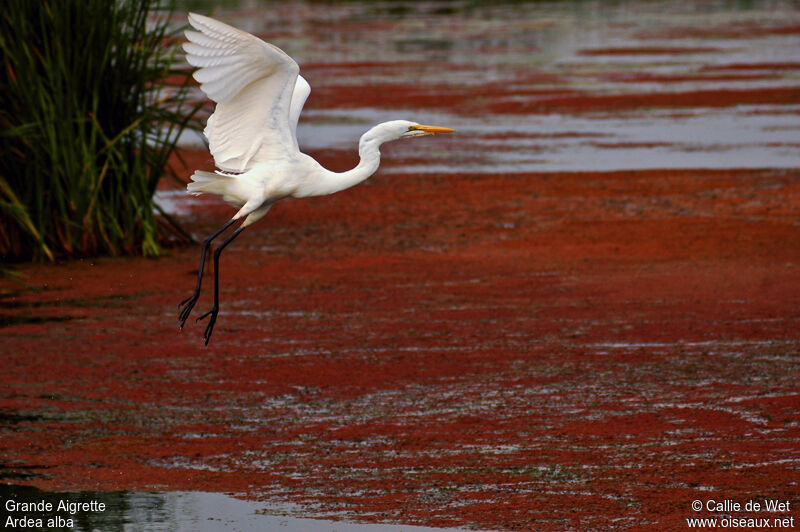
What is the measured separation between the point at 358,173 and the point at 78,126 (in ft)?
18.2

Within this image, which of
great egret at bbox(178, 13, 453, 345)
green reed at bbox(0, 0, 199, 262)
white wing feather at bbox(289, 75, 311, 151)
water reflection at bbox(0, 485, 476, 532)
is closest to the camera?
water reflection at bbox(0, 485, 476, 532)

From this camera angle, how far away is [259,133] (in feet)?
25.1

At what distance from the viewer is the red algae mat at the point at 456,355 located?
691 centimetres

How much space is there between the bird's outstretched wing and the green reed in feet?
14.5

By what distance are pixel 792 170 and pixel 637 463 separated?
35.7 feet

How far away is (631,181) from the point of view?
54.9 ft

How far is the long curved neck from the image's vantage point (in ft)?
24.7

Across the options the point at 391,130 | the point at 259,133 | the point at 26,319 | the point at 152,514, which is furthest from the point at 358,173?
the point at 26,319

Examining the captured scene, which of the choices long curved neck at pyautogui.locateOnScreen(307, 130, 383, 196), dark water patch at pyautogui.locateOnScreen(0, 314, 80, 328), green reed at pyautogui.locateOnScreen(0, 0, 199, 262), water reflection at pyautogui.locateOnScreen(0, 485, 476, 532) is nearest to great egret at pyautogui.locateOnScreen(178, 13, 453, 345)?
long curved neck at pyautogui.locateOnScreen(307, 130, 383, 196)

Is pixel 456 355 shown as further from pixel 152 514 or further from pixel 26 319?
pixel 26 319

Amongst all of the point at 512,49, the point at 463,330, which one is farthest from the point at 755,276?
the point at 512,49

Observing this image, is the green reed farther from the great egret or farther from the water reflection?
the water reflection

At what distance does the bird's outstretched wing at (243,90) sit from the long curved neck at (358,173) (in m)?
0.26

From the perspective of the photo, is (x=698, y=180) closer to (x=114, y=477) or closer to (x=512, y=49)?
(x=114, y=477)
